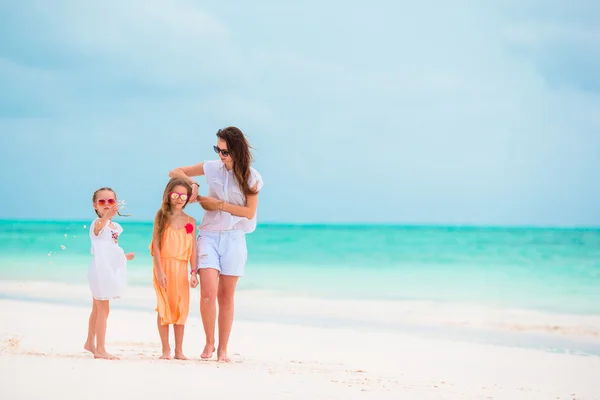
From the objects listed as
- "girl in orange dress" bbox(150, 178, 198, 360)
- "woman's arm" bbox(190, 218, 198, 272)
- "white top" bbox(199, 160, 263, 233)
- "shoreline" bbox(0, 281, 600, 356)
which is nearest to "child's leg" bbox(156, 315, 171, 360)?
"girl in orange dress" bbox(150, 178, 198, 360)

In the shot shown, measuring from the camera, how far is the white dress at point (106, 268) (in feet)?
14.7

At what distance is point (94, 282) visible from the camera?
14.7 feet

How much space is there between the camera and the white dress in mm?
4484

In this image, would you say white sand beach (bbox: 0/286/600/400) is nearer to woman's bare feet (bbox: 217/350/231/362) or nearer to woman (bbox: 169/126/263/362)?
woman's bare feet (bbox: 217/350/231/362)

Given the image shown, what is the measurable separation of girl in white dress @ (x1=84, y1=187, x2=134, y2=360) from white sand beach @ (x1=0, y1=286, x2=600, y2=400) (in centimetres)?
25

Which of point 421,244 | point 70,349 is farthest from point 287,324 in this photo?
point 421,244

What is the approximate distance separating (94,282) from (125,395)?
102cm

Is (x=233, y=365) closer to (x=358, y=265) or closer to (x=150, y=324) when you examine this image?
(x=150, y=324)

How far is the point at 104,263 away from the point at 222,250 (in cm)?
68

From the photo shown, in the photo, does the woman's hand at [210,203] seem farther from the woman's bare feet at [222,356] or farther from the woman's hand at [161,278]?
the woman's bare feet at [222,356]

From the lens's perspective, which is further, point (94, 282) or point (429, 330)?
point (429, 330)

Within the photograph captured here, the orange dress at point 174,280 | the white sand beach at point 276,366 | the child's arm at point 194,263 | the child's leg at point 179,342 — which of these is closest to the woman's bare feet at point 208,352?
the white sand beach at point 276,366

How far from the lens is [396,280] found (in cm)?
1409

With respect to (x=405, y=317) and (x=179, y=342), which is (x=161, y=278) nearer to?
(x=179, y=342)
